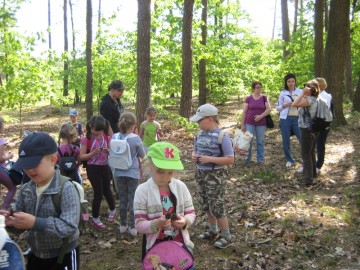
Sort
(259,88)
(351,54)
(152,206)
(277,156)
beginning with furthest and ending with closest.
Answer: (351,54)
(277,156)
(259,88)
(152,206)

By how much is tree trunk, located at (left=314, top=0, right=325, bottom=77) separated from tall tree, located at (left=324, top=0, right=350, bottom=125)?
3.47 ft

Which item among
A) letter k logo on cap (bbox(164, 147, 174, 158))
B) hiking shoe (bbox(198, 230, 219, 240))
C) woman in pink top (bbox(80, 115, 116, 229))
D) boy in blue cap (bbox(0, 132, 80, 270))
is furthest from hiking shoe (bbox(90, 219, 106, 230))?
letter k logo on cap (bbox(164, 147, 174, 158))

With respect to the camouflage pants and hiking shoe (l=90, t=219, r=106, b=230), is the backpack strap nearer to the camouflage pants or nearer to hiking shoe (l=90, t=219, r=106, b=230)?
the camouflage pants

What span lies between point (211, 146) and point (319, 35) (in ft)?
31.2

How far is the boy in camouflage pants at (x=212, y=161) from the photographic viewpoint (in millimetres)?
4484

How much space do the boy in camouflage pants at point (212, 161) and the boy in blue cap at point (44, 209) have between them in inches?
91.0

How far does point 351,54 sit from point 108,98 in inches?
576

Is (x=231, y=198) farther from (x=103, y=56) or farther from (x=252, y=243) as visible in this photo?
(x=103, y=56)

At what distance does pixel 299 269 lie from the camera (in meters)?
4.48

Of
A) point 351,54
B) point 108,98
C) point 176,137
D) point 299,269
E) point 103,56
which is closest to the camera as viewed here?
point 299,269

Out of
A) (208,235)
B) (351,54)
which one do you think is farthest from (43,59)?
(351,54)

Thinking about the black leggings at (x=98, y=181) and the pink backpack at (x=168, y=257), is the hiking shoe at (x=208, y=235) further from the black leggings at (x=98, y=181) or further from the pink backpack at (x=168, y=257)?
the pink backpack at (x=168, y=257)

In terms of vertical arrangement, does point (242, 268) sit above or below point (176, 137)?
below

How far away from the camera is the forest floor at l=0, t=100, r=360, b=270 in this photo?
4.68 meters
